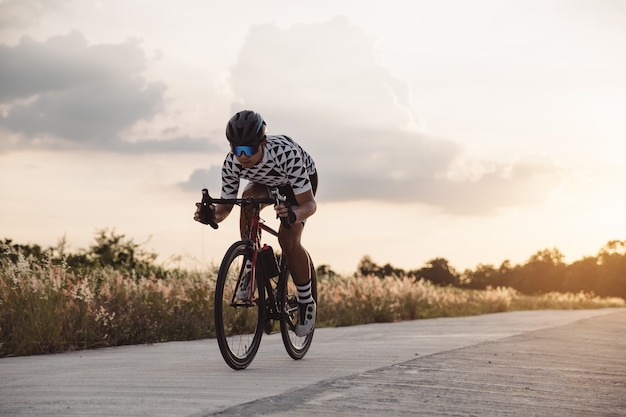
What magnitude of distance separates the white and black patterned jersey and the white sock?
1.06 metres

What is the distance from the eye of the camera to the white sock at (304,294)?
711 cm

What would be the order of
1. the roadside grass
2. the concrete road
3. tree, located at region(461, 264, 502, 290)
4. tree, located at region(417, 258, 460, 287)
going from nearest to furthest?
the concrete road
the roadside grass
tree, located at region(417, 258, 460, 287)
tree, located at region(461, 264, 502, 290)

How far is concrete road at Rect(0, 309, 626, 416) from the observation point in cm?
459

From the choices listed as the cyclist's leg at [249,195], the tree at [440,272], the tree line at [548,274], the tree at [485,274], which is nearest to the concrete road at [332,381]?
the cyclist's leg at [249,195]

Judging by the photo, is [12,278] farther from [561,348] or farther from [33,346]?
[561,348]

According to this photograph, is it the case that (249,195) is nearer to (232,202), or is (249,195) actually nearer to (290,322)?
(232,202)

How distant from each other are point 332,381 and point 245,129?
1.90 metres

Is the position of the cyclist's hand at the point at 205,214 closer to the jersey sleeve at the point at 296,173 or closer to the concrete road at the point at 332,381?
the jersey sleeve at the point at 296,173

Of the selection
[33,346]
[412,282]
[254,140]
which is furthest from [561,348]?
[412,282]

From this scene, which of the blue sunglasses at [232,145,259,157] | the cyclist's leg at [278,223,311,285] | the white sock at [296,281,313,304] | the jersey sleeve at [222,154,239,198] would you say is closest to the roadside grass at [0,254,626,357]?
the white sock at [296,281,313,304]

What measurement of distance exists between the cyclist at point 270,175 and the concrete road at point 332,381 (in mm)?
958

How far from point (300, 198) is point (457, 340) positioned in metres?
3.54

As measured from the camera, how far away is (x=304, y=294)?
281 inches

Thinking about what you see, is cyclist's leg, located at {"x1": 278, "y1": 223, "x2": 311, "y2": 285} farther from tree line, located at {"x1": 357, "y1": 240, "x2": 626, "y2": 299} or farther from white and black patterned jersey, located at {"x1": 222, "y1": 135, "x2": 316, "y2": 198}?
tree line, located at {"x1": 357, "y1": 240, "x2": 626, "y2": 299}
